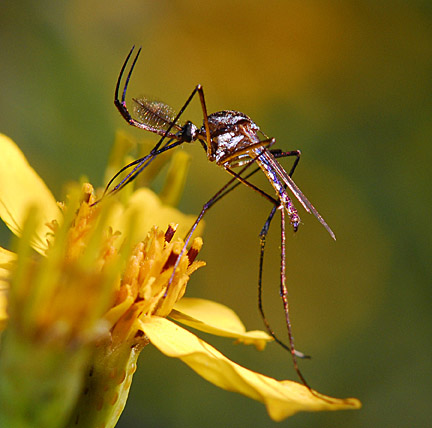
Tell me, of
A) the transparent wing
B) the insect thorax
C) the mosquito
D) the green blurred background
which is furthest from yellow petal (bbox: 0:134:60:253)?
the green blurred background

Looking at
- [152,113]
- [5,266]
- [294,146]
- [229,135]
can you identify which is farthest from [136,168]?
[294,146]

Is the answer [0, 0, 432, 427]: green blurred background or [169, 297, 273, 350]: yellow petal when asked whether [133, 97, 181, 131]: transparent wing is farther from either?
[0, 0, 432, 427]: green blurred background

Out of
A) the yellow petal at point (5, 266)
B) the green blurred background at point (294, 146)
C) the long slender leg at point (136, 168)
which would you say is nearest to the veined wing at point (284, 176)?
the long slender leg at point (136, 168)

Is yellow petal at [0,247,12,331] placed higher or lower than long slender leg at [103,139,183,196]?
lower

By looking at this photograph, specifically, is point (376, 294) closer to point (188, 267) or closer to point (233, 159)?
point (233, 159)

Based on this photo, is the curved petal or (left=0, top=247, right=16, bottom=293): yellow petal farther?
(left=0, top=247, right=16, bottom=293): yellow petal

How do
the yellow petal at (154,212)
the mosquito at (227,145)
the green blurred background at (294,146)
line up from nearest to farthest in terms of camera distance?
the mosquito at (227,145), the yellow petal at (154,212), the green blurred background at (294,146)

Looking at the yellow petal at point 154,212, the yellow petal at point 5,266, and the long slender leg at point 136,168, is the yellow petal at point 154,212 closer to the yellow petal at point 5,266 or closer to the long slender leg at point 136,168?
the long slender leg at point 136,168
